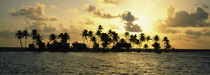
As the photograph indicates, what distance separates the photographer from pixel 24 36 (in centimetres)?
18638

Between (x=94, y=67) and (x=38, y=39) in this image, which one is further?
(x=38, y=39)

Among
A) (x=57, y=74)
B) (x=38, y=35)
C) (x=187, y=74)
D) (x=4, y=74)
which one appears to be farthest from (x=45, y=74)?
(x=38, y=35)

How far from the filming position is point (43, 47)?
7589 inches

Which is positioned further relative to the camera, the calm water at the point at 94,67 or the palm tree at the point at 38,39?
the palm tree at the point at 38,39

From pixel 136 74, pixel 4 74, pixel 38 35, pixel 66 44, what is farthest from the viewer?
pixel 66 44

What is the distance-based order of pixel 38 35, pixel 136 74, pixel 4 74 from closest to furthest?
pixel 4 74, pixel 136 74, pixel 38 35

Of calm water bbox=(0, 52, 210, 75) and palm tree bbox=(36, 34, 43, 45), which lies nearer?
calm water bbox=(0, 52, 210, 75)

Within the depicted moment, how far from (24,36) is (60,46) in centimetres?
3503

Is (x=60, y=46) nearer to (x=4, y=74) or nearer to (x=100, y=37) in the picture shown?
(x=100, y=37)

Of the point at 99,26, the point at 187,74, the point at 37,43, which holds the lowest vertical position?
the point at 187,74

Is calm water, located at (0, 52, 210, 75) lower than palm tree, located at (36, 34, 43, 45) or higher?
lower

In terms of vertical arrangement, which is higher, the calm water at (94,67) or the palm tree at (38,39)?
the palm tree at (38,39)

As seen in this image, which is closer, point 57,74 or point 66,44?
point 57,74

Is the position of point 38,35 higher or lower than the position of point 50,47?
higher
